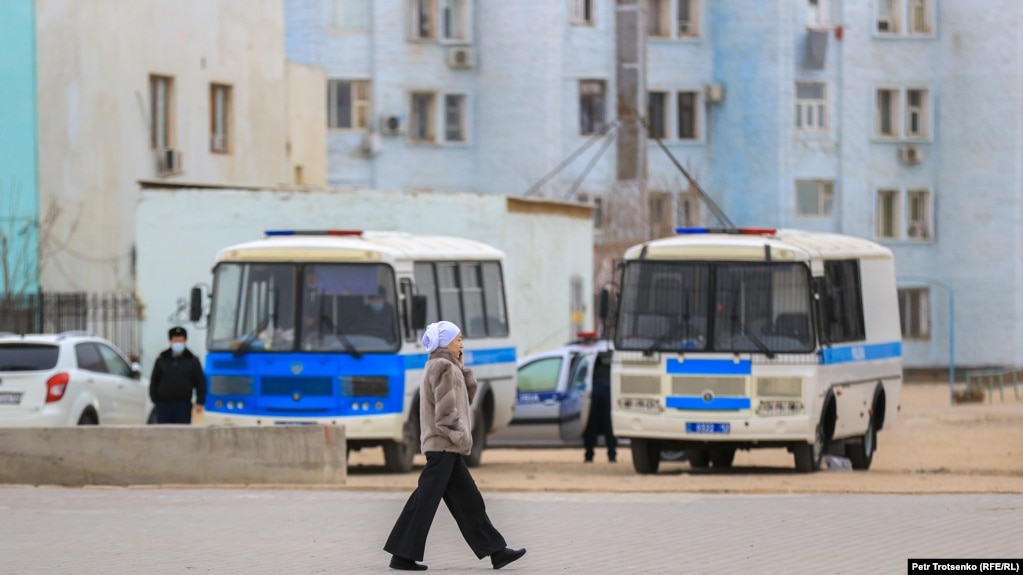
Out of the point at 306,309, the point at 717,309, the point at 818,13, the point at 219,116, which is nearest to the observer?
the point at 717,309

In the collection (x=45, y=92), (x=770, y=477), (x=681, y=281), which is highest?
(x=45, y=92)

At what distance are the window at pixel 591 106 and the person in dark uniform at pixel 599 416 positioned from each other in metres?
32.8

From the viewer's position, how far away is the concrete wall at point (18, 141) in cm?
3822

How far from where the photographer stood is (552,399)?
1152 inches

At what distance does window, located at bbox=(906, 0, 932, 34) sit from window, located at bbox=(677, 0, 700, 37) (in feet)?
20.6

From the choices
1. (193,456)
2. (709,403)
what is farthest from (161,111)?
(193,456)

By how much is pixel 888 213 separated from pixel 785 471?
127ft

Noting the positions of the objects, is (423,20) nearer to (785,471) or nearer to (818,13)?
(818,13)

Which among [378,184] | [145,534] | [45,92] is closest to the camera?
[145,534]

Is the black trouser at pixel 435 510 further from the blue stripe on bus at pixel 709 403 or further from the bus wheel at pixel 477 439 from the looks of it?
the bus wheel at pixel 477 439

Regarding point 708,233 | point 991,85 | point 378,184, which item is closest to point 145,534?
point 708,233

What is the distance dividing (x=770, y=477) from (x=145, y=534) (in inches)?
370

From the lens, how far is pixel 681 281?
75.6 ft

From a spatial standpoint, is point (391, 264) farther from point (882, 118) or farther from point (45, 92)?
point (882, 118)
